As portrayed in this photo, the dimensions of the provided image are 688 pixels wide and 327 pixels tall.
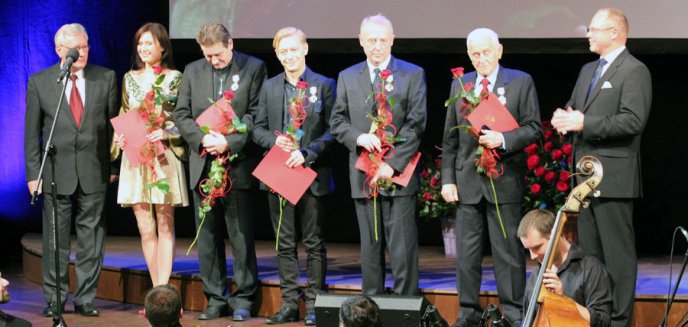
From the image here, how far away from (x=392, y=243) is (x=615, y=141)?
4.14ft

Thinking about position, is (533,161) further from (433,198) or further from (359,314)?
(359,314)

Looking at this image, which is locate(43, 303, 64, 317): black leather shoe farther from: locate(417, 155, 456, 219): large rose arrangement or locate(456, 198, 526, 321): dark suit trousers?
locate(417, 155, 456, 219): large rose arrangement

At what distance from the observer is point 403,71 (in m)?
5.52

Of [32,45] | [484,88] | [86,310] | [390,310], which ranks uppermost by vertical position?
[32,45]

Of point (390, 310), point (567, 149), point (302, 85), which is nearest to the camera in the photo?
point (390, 310)

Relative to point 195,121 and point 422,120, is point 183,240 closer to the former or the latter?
point 195,121

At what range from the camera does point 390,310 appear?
4.41 metres

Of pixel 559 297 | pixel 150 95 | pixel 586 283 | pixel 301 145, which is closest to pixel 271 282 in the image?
pixel 301 145

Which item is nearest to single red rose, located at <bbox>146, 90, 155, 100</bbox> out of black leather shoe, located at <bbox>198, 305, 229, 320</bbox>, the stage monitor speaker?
black leather shoe, located at <bbox>198, 305, 229, 320</bbox>

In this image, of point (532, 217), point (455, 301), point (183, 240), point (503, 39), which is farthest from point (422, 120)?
point (183, 240)

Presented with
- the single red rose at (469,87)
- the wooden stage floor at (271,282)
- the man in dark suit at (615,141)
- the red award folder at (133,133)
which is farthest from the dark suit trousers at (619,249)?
the red award folder at (133,133)

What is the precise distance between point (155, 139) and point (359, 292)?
4.68ft

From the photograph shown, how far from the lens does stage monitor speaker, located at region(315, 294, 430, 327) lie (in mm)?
4324

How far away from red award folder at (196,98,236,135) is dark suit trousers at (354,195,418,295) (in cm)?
87
